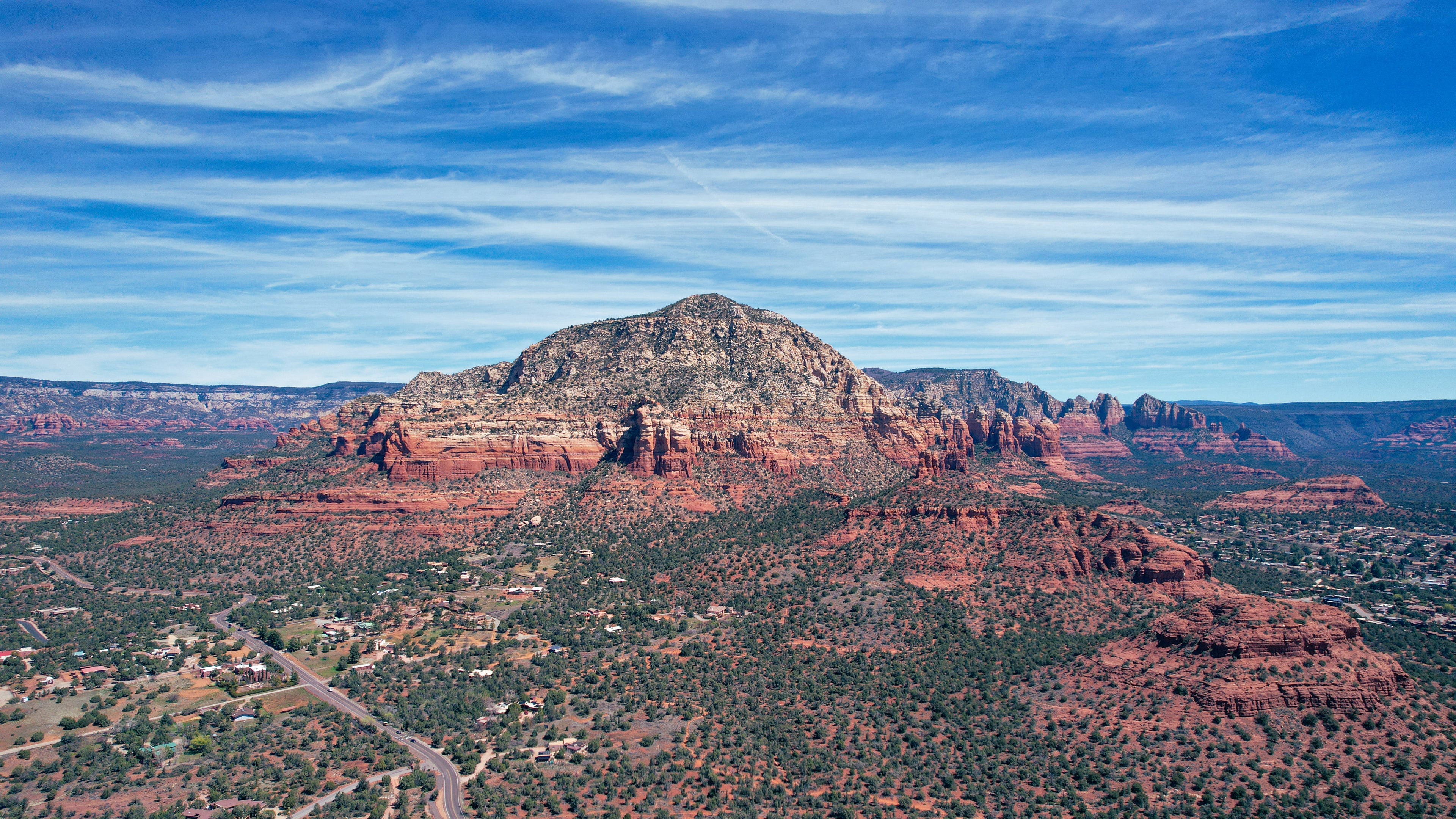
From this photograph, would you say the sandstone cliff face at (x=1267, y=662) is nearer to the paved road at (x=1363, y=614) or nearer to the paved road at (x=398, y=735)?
the paved road at (x=1363, y=614)

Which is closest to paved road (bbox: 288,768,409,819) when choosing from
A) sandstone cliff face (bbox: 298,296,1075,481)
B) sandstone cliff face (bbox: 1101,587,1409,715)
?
sandstone cliff face (bbox: 1101,587,1409,715)

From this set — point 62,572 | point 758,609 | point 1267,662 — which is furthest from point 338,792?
point 62,572

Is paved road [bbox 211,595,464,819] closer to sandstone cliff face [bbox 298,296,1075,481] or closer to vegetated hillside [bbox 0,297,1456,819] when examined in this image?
vegetated hillside [bbox 0,297,1456,819]

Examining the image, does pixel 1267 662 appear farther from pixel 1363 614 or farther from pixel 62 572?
pixel 62 572

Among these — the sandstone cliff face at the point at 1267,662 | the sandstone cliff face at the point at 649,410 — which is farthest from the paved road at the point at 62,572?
the sandstone cliff face at the point at 1267,662

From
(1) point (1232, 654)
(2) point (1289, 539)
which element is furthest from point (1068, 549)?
(2) point (1289, 539)

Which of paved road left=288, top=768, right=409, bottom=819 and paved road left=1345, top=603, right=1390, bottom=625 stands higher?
paved road left=1345, top=603, right=1390, bottom=625

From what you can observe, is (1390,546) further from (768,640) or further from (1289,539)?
(768,640)
